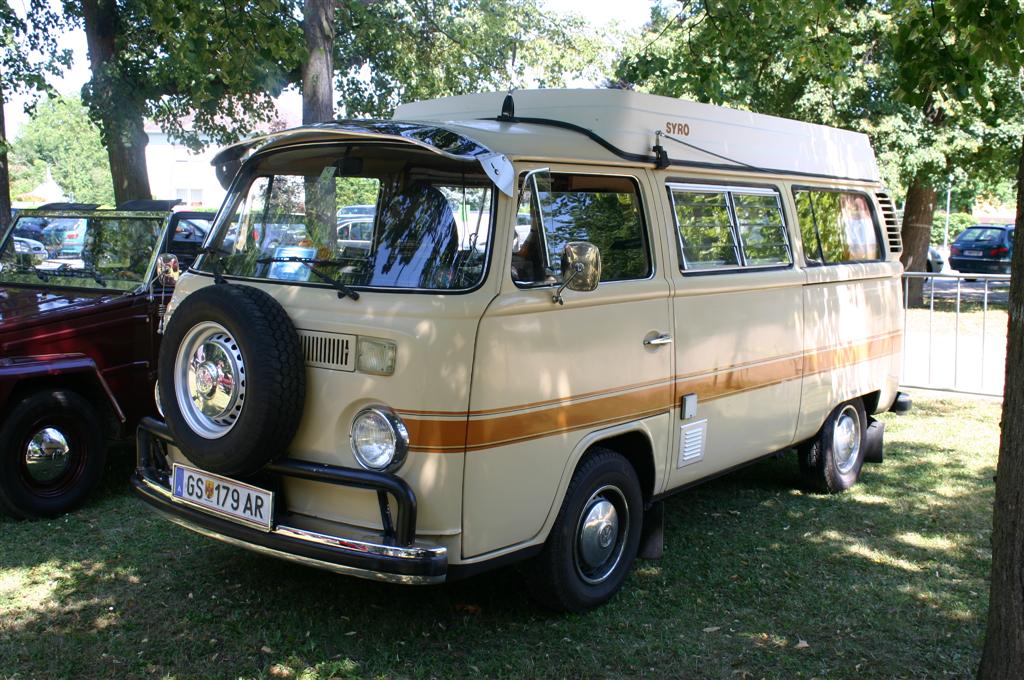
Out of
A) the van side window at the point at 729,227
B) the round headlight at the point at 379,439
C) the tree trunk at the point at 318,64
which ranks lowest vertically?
the round headlight at the point at 379,439

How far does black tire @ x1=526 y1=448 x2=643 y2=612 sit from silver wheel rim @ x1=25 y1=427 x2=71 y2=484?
3310mm

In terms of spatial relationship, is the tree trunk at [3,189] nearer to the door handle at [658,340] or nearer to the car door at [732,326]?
the car door at [732,326]

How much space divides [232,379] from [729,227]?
10.3ft

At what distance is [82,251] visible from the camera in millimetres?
7102

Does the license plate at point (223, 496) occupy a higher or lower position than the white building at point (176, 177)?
lower

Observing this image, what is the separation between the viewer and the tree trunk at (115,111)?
14281 mm

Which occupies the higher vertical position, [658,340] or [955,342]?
[658,340]

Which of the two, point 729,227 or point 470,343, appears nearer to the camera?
point 470,343

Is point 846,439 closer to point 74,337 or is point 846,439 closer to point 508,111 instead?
point 508,111

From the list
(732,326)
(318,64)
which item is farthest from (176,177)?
(732,326)

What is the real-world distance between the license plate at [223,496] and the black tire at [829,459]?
4.21 meters

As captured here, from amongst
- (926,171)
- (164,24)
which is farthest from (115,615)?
(926,171)

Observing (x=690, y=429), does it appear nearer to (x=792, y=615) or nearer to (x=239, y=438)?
(x=792, y=615)

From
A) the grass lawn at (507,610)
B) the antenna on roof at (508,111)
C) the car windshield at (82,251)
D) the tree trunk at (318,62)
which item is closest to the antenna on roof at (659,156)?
the antenna on roof at (508,111)
